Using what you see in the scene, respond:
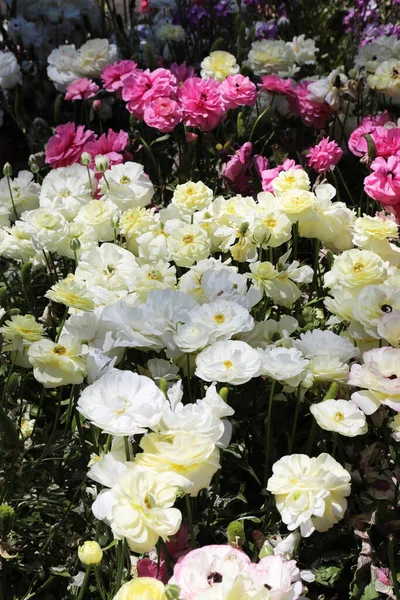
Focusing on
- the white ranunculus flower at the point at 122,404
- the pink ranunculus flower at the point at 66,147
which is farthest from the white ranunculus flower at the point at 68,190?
the white ranunculus flower at the point at 122,404

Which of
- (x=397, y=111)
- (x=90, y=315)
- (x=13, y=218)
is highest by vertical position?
(x=90, y=315)

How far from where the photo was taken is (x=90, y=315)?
5.07 ft

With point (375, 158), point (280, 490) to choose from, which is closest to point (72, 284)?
point (280, 490)

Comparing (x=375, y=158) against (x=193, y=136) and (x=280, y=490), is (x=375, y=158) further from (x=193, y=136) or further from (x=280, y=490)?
(x=280, y=490)

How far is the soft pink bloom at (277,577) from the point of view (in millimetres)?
1052

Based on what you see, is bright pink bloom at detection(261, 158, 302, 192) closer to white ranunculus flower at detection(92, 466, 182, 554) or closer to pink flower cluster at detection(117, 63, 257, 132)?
pink flower cluster at detection(117, 63, 257, 132)

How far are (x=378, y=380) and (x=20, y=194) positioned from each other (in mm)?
1300

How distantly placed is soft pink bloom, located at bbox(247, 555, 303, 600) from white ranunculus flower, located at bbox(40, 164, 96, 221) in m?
1.23

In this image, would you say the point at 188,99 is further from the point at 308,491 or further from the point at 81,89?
the point at 308,491

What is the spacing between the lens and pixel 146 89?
2.48 metres

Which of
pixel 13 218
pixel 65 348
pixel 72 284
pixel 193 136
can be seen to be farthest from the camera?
pixel 193 136

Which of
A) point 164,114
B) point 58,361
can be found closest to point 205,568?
point 58,361

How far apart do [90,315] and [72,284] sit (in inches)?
3.1

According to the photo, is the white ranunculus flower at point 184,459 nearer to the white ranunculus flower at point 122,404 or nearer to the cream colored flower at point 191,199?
the white ranunculus flower at point 122,404
